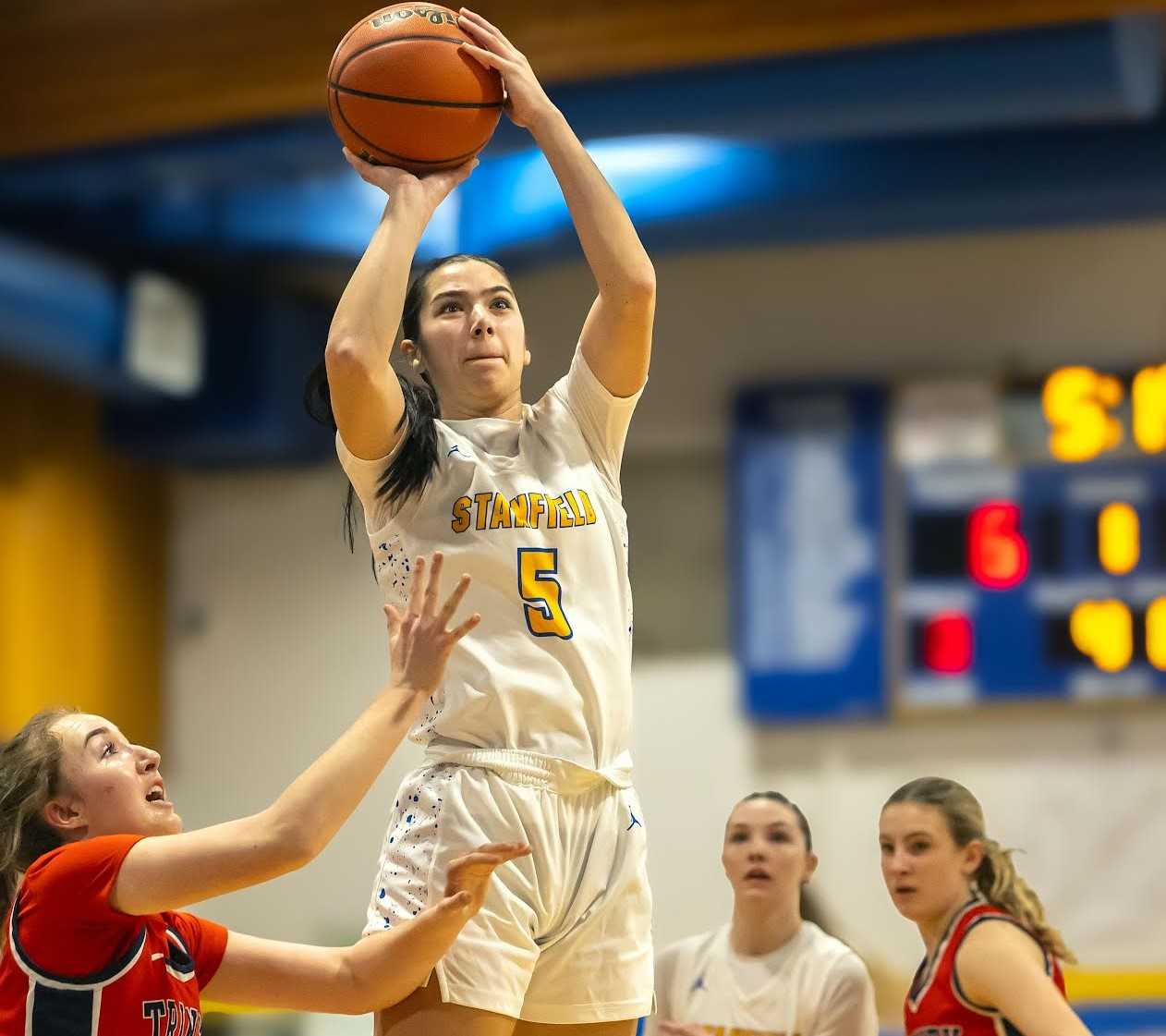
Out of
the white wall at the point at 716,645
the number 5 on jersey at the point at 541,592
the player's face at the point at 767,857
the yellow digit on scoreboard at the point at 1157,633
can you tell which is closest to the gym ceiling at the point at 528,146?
the white wall at the point at 716,645

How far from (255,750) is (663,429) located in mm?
2820

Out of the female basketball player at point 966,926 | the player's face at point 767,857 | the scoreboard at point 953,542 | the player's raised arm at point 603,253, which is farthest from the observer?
the scoreboard at point 953,542

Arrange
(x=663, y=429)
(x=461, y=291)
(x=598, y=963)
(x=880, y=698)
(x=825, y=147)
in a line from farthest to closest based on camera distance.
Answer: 1. (x=663, y=429)
2. (x=880, y=698)
3. (x=825, y=147)
4. (x=461, y=291)
5. (x=598, y=963)

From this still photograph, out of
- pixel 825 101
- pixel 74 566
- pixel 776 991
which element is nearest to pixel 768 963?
pixel 776 991

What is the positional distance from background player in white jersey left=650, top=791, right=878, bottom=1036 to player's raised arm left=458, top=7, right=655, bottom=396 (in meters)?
1.40

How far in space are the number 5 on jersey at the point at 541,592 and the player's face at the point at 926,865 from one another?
1119 mm

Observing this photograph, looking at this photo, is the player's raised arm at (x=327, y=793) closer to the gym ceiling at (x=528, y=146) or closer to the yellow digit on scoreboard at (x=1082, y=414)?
the gym ceiling at (x=528, y=146)

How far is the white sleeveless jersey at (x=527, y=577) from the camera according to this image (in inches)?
94.5

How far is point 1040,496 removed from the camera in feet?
25.5

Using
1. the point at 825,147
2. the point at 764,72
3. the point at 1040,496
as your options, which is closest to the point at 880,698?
A: the point at 1040,496

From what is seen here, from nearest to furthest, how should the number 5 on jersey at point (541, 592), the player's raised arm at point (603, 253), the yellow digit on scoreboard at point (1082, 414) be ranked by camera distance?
the number 5 on jersey at point (541, 592) → the player's raised arm at point (603, 253) → the yellow digit on scoreboard at point (1082, 414)

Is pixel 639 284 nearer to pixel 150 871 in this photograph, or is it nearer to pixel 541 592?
pixel 541 592

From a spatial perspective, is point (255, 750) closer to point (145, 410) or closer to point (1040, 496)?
point (145, 410)

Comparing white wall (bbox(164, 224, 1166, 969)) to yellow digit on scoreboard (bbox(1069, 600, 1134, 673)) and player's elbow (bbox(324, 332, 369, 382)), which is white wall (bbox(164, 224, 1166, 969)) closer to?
yellow digit on scoreboard (bbox(1069, 600, 1134, 673))
